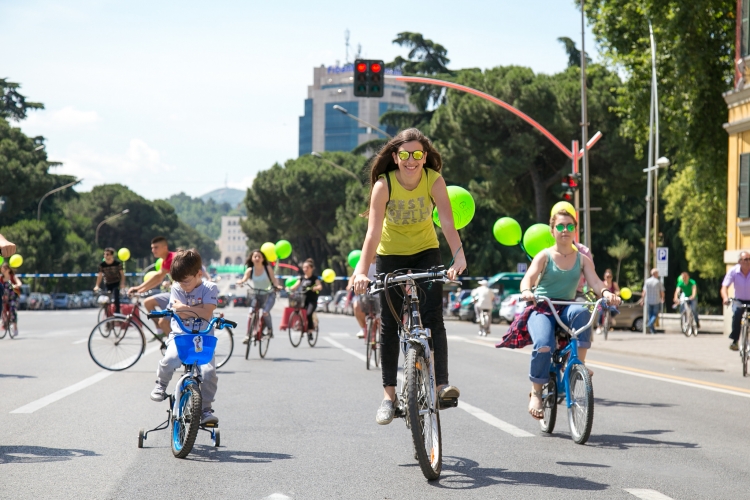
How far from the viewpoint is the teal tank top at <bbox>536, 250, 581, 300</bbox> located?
804 cm

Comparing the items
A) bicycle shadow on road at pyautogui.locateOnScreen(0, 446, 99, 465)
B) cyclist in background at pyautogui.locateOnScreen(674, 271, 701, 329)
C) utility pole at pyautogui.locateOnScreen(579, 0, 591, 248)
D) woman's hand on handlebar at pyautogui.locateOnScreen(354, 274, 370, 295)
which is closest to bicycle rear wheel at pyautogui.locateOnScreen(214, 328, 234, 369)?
bicycle shadow on road at pyautogui.locateOnScreen(0, 446, 99, 465)

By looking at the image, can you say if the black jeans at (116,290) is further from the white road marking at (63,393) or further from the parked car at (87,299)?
the parked car at (87,299)

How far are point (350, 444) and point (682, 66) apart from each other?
22905 mm

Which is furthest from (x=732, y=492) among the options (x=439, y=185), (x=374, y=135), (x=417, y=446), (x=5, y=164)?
(x=374, y=135)

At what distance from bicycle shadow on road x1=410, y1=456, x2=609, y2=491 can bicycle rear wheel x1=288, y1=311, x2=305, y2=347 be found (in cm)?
1396

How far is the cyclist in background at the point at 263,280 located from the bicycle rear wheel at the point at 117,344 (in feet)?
10.1

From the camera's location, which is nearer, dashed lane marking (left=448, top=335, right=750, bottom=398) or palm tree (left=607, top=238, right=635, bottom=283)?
dashed lane marking (left=448, top=335, right=750, bottom=398)

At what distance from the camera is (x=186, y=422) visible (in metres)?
6.77

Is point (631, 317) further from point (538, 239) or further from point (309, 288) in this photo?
point (538, 239)

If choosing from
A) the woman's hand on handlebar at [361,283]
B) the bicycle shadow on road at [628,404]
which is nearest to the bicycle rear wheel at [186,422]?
the woman's hand on handlebar at [361,283]

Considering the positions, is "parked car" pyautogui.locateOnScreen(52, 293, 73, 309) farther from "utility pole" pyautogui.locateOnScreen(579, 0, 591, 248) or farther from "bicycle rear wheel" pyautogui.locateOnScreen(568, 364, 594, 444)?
"bicycle rear wheel" pyautogui.locateOnScreen(568, 364, 594, 444)

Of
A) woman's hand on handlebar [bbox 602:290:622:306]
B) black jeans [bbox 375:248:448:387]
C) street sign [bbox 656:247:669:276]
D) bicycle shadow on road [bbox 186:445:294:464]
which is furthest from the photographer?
street sign [bbox 656:247:669:276]

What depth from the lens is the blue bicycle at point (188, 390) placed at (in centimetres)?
666

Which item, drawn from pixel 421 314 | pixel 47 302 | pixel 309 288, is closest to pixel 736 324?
pixel 309 288
